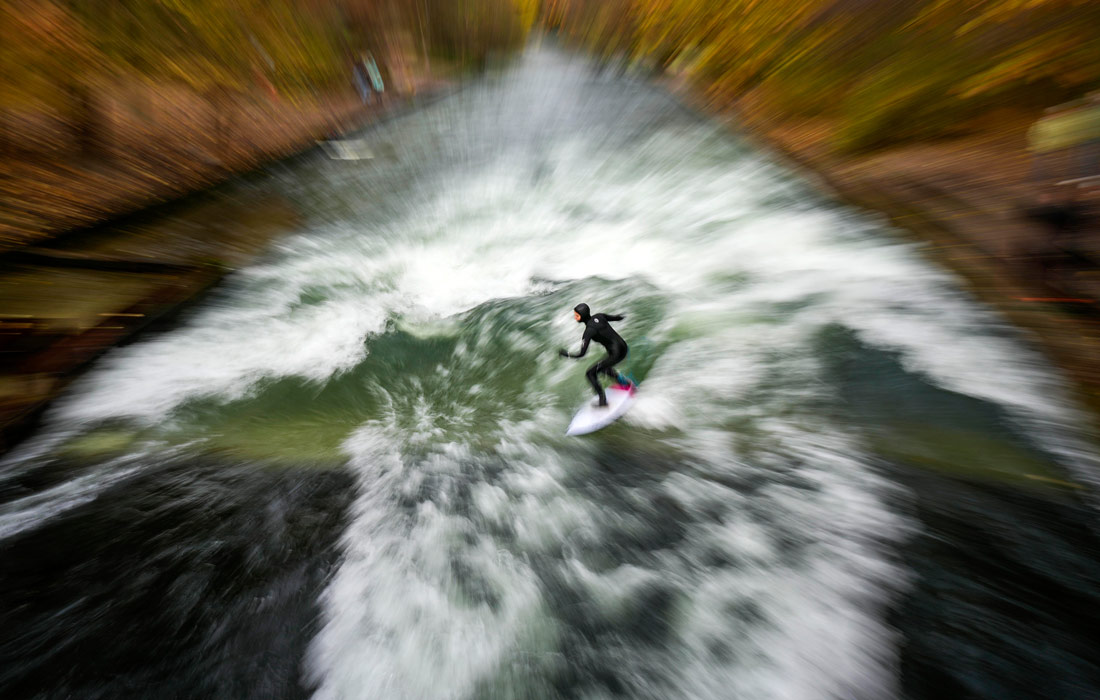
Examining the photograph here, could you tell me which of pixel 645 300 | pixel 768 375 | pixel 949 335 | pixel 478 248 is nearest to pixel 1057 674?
pixel 768 375

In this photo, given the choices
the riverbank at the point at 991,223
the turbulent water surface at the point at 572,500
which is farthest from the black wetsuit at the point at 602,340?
the riverbank at the point at 991,223

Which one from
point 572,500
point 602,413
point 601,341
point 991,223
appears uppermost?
point 991,223

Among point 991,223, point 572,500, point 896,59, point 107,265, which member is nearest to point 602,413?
point 572,500

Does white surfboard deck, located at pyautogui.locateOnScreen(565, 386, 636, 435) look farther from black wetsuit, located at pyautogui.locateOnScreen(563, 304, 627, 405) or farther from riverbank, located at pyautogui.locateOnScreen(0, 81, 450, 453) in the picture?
riverbank, located at pyautogui.locateOnScreen(0, 81, 450, 453)

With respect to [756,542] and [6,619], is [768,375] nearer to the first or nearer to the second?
[756,542]

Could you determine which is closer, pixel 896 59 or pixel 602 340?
pixel 602 340

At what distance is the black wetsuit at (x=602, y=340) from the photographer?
14.0 ft

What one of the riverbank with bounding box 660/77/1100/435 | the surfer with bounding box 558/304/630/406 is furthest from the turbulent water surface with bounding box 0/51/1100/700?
the surfer with bounding box 558/304/630/406

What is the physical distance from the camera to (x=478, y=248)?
8.62 m

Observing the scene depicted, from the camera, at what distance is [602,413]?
4.63m

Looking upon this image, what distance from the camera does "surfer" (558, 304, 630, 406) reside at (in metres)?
4.24

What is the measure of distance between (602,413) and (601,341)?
0.71m

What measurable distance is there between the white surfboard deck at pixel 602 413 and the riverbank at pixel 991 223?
3.50m

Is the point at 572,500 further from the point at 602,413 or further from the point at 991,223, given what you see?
the point at 991,223
